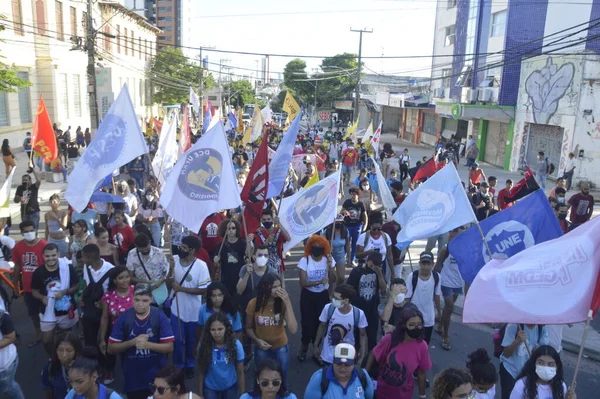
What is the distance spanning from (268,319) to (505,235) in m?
2.43

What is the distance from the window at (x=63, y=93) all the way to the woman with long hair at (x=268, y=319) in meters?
28.2

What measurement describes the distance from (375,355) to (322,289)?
1.79m

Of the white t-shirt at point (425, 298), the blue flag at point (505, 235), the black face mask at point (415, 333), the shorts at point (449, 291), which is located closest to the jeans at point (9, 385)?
the black face mask at point (415, 333)

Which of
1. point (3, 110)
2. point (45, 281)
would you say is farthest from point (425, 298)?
point (3, 110)

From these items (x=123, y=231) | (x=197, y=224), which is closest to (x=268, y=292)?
(x=197, y=224)

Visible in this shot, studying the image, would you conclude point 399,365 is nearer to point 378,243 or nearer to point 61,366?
point 61,366

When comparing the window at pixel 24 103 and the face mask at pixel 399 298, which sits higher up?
the window at pixel 24 103

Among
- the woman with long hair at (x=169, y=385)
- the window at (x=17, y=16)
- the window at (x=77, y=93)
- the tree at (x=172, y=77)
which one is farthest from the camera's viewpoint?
the tree at (x=172, y=77)

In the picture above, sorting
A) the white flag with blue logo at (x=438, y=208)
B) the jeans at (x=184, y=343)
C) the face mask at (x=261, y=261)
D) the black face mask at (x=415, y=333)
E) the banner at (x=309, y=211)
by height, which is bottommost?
the jeans at (x=184, y=343)

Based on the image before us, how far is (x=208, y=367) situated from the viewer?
396 centimetres

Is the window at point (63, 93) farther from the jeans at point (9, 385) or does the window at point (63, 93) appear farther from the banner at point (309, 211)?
the jeans at point (9, 385)

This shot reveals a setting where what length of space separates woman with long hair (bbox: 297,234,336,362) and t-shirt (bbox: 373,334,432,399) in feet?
5.76

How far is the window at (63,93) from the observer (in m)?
29.2

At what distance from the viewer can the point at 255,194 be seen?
6.23m
